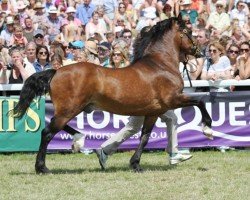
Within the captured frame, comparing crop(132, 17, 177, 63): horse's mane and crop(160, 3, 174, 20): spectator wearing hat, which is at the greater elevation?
crop(132, 17, 177, 63): horse's mane

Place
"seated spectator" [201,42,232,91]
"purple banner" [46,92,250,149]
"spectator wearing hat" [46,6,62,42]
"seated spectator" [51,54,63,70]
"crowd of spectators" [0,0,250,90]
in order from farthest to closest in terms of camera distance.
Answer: "spectator wearing hat" [46,6,62,42] < "crowd of spectators" [0,0,250,90] < "seated spectator" [201,42,232,91] < "seated spectator" [51,54,63,70] < "purple banner" [46,92,250,149]

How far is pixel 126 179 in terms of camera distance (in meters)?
10.2

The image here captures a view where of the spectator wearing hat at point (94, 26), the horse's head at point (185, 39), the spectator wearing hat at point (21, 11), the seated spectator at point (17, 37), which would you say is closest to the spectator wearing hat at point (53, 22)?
the spectator wearing hat at point (21, 11)

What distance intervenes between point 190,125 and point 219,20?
569 cm

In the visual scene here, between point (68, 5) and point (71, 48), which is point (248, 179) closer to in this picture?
point (71, 48)

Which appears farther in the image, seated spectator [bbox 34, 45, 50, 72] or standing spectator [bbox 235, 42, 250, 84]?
seated spectator [bbox 34, 45, 50, 72]

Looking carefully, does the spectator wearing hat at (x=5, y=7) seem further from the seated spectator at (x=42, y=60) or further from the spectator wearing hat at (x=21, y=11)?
the seated spectator at (x=42, y=60)

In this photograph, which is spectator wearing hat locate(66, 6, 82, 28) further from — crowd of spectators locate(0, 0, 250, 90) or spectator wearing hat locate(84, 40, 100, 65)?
spectator wearing hat locate(84, 40, 100, 65)

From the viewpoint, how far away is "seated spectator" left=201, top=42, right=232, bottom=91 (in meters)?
13.5

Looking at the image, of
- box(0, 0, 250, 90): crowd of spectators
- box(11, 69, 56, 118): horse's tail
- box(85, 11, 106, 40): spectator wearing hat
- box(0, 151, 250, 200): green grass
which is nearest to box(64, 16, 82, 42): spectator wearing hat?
box(0, 0, 250, 90): crowd of spectators

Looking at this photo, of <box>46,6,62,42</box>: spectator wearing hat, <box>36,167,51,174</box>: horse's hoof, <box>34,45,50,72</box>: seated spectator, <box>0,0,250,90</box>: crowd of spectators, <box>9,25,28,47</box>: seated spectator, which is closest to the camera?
<box>36,167,51,174</box>: horse's hoof

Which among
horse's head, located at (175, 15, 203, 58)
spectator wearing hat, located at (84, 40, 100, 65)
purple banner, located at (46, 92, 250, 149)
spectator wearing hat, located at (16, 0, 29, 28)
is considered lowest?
purple banner, located at (46, 92, 250, 149)

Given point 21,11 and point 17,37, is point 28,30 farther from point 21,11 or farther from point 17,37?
point 21,11

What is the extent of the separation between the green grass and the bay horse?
0.50m
